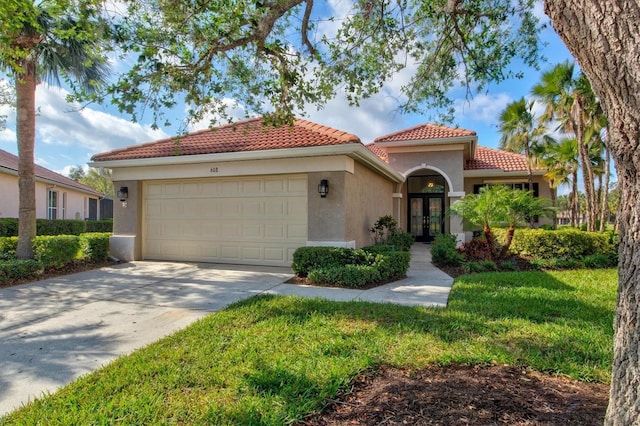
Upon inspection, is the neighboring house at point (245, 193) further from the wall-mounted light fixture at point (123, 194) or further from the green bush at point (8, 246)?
the green bush at point (8, 246)

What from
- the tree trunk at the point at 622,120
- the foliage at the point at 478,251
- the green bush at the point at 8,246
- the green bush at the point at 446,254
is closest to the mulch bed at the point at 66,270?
the green bush at the point at 8,246

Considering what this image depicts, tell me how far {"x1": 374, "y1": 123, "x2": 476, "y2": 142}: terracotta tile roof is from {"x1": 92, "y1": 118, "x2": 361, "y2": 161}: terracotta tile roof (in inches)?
249

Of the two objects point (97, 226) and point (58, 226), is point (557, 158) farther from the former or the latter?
point (97, 226)

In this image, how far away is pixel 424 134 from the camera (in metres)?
15.8

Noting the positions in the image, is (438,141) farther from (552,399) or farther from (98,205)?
(98,205)

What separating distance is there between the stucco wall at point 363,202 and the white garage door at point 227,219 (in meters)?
1.22

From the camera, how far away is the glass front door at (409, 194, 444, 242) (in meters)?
18.3

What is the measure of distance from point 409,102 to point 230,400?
748 cm

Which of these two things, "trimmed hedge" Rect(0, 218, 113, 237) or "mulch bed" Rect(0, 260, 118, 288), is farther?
"trimmed hedge" Rect(0, 218, 113, 237)

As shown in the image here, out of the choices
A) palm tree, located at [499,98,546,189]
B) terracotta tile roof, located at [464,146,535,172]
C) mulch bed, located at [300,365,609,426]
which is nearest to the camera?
mulch bed, located at [300,365,609,426]

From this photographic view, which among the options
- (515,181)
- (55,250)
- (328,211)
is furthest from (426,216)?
(55,250)

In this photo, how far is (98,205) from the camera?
25.1m

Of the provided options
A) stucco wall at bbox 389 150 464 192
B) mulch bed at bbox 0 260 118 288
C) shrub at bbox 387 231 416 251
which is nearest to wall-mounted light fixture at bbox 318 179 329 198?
shrub at bbox 387 231 416 251

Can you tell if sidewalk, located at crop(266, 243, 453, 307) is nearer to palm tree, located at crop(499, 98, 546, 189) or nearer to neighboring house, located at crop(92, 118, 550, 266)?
neighboring house, located at crop(92, 118, 550, 266)
